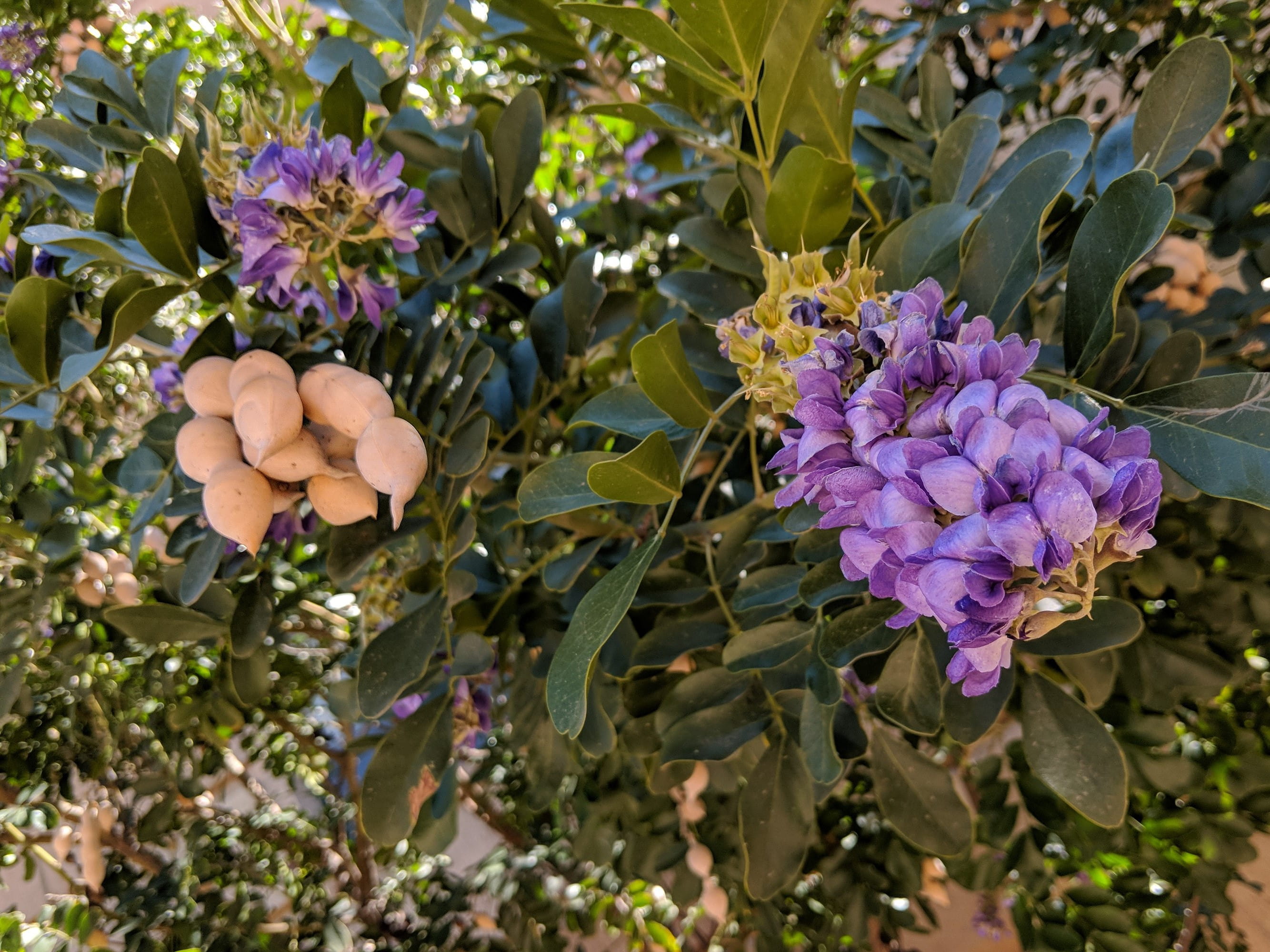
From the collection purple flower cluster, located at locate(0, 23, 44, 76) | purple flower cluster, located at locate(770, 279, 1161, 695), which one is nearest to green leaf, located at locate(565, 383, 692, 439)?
purple flower cluster, located at locate(770, 279, 1161, 695)

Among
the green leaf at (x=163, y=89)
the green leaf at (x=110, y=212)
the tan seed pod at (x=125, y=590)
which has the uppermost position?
the green leaf at (x=163, y=89)

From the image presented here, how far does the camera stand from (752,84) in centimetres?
29

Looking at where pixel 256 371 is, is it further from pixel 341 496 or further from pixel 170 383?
pixel 170 383

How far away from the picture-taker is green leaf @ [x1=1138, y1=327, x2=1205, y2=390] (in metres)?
0.33

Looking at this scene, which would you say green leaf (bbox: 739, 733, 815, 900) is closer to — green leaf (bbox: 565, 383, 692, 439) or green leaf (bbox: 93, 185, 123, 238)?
green leaf (bbox: 565, 383, 692, 439)

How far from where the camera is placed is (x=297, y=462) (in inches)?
12.7

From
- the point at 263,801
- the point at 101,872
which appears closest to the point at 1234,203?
the point at 101,872

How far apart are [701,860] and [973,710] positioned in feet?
1.28

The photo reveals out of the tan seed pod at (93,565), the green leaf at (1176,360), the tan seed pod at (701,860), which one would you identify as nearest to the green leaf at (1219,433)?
the green leaf at (1176,360)

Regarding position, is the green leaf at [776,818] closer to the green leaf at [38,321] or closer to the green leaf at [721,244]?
the green leaf at [721,244]

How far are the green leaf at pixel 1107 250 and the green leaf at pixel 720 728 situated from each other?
23 cm

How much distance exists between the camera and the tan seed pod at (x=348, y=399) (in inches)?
12.7

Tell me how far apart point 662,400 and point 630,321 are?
6.5 inches

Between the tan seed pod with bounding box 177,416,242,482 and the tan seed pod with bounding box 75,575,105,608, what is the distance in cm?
31
